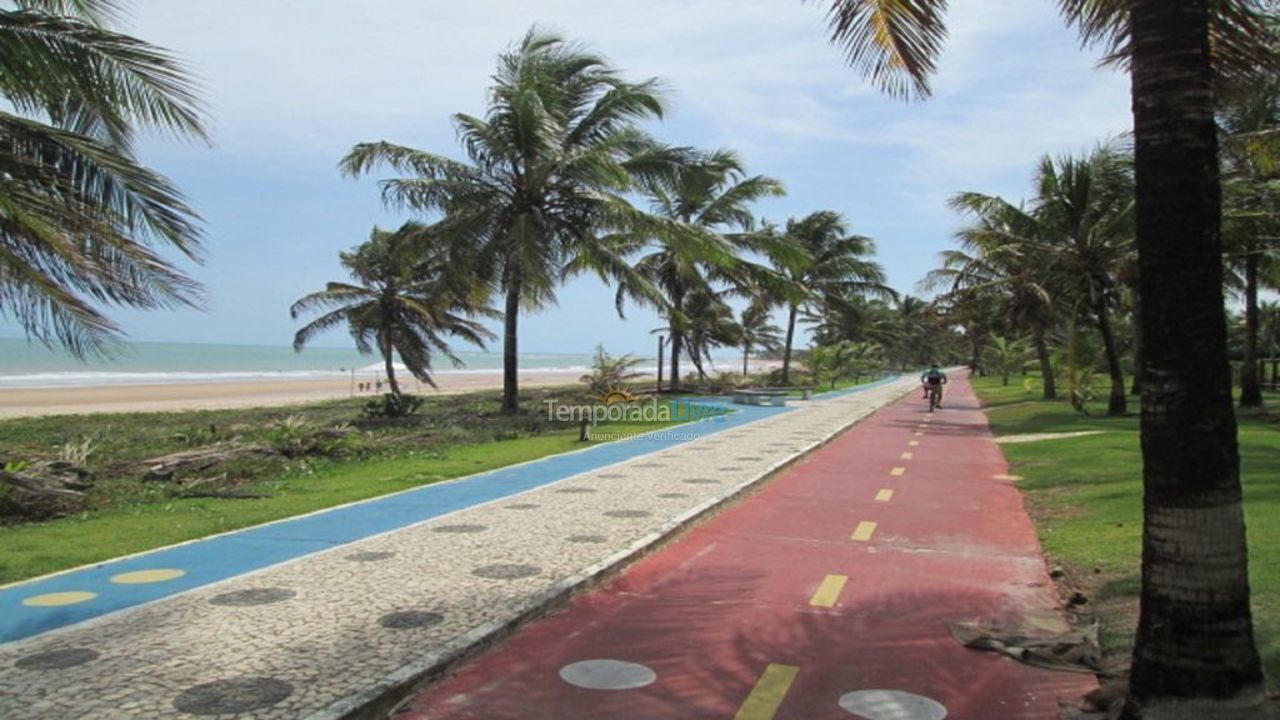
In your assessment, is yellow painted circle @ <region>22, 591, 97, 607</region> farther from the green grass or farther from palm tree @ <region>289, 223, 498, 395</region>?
palm tree @ <region>289, 223, 498, 395</region>

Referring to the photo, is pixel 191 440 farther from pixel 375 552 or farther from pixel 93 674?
pixel 93 674

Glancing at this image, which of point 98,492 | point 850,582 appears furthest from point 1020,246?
point 98,492

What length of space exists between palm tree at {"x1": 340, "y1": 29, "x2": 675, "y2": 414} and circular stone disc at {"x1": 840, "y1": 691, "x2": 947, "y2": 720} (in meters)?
14.6

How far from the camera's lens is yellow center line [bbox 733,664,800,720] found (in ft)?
13.4

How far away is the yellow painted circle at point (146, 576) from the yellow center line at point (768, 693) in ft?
13.7

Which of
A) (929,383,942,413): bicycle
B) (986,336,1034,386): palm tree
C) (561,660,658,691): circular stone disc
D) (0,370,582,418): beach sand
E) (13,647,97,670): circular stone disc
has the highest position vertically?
A: (986,336,1034,386): palm tree

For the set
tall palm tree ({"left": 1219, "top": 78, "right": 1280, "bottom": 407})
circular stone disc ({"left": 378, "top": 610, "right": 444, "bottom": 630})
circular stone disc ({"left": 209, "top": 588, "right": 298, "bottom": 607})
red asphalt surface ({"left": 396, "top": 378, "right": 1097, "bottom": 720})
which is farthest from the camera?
tall palm tree ({"left": 1219, "top": 78, "right": 1280, "bottom": 407})

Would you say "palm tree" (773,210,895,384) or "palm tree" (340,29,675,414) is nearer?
"palm tree" (340,29,675,414)

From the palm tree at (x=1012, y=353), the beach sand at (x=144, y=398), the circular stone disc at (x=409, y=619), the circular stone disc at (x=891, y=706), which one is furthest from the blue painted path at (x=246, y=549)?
the palm tree at (x=1012, y=353)

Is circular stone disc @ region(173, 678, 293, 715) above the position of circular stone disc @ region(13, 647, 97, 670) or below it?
below

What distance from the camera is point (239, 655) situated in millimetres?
4480

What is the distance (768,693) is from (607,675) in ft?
2.65

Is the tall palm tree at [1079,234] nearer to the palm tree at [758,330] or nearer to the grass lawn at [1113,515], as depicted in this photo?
the grass lawn at [1113,515]

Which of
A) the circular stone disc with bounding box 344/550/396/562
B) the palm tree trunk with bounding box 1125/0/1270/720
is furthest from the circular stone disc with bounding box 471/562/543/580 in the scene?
the palm tree trunk with bounding box 1125/0/1270/720
